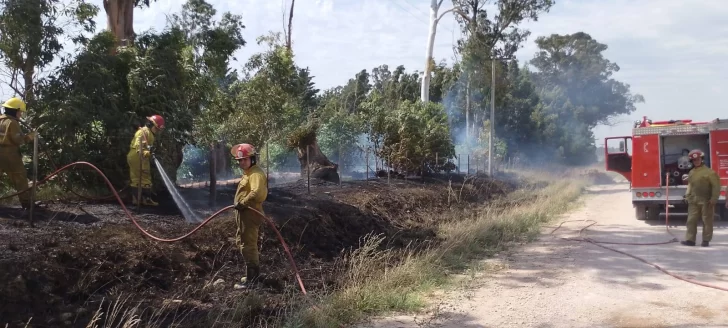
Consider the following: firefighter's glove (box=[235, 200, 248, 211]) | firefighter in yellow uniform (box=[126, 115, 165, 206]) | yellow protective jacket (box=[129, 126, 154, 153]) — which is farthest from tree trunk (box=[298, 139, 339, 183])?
firefighter's glove (box=[235, 200, 248, 211])

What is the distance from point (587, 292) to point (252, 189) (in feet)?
14.1

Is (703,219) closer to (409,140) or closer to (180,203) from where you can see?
(180,203)

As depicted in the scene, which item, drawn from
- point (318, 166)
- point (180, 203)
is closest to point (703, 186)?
point (180, 203)

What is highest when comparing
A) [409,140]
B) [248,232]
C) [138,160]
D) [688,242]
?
[409,140]

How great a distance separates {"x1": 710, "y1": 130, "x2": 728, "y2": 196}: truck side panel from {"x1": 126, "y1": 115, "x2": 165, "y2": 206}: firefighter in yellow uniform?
12180mm

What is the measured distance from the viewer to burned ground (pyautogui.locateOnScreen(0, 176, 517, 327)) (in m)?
6.37

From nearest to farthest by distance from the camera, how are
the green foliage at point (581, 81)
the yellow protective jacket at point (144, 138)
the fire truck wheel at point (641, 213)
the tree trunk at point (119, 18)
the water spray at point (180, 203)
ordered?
the yellow protective jacket at point (144, 138), the water spray at point (180, 203), the tree trunk at point (119, 18), the fire truck wheel at point (641, 213), the green foliage at point (581, 81)

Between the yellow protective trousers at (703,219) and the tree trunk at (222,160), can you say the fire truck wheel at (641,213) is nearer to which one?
the yellow protective trousers at (703,219)

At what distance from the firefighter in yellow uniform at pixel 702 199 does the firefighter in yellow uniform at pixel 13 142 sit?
35.5 ft

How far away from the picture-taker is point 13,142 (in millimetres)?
8906

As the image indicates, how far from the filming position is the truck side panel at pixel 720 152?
49.1 ft

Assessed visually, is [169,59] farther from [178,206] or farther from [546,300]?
[546,300]

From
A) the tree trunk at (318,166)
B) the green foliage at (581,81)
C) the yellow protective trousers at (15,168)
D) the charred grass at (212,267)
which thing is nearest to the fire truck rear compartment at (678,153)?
the charred grass at (212,267)

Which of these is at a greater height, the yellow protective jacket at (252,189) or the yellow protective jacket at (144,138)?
the yellow protective jacket at (144,138)
